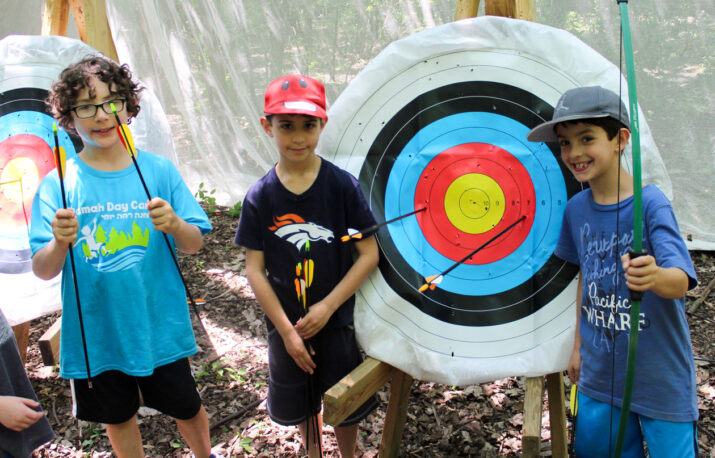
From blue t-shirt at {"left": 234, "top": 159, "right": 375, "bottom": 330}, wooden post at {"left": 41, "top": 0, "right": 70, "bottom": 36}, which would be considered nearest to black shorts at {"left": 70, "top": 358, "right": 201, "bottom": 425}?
blue t-shirt at {"left": 234, "top": 159, "right": 375, "bottom": 330}

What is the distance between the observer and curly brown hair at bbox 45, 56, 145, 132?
1599mm

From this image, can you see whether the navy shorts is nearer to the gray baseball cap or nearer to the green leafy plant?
the green leafy plant

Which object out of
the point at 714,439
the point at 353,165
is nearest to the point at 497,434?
the point at 714,439

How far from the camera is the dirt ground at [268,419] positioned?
221 cm

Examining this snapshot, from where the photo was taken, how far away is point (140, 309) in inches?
64.5

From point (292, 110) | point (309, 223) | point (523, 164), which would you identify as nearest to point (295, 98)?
point (292, 110)

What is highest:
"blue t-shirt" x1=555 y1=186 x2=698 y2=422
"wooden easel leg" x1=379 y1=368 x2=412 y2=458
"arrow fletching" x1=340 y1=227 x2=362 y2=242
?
"arrow fletching" x1=340 y1=227 x2=362 y2=242

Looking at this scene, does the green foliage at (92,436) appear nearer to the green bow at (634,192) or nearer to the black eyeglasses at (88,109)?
the black eyeglasses at (88,109)

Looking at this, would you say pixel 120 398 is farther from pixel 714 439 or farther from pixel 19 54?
pixel 714 439

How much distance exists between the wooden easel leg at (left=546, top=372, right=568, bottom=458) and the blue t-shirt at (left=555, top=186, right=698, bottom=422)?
0.68 feet

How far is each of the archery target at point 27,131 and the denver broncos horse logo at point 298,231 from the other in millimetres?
1042

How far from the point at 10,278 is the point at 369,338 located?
5.04 ft

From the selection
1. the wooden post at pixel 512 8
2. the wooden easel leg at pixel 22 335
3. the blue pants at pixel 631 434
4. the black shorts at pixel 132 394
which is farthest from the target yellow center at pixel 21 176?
the blue pants at pixel 631 434

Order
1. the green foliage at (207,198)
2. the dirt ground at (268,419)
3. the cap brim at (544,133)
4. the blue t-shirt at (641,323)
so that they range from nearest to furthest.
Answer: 1. the blue t-shirt at (641,323)
2. the cap brim at (544,133)
3. the dirt ground at (268,419)
4. the green foliage at (207,198)
